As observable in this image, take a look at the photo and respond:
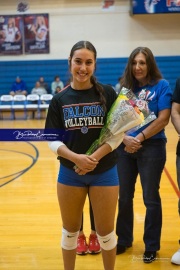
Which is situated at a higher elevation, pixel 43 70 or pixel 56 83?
pixel 43 70

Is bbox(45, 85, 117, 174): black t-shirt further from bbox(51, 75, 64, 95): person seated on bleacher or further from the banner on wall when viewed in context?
the banner on wall

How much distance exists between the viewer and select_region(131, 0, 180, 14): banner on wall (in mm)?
12203

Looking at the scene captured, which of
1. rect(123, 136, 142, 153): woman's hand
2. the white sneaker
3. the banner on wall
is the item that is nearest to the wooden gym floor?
the white sneaker

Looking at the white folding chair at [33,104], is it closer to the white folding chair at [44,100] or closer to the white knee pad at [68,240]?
the white folding chair at [44,100]

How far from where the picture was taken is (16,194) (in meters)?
4.43

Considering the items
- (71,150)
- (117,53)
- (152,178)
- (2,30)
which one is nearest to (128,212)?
(152,178)

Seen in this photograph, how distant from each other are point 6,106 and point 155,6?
651 cm

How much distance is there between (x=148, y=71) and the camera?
2.68m

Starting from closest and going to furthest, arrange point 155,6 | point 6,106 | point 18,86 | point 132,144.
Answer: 1. point 132,144
2. point 6,106
3. point 155,6
4. point 18,86

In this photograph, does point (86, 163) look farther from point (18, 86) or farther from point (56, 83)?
point (18, 86)

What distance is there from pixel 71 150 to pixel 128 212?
1154mm

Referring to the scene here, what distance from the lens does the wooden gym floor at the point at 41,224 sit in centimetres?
284

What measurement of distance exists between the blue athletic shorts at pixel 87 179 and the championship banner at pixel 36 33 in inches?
474

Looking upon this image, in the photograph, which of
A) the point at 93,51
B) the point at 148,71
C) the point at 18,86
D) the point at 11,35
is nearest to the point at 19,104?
the point at 18,86
